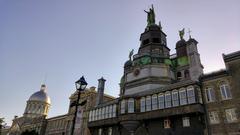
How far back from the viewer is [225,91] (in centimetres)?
2858

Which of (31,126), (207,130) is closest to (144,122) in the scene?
(207,130)

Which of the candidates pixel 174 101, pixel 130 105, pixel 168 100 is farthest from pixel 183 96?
pixel 130 105

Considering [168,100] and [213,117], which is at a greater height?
[168,100]

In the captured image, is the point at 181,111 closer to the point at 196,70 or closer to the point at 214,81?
the point at 214,81

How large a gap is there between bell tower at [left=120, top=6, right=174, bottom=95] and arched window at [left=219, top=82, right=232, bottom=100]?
46.9 feet

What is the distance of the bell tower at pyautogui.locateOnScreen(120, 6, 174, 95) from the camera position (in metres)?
42.8

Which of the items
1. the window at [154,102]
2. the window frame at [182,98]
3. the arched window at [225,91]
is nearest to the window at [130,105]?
the window at [154,102]

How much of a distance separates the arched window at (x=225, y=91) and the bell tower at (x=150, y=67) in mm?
14281

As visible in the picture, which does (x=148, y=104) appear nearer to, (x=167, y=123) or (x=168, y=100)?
(x=168, y=100)

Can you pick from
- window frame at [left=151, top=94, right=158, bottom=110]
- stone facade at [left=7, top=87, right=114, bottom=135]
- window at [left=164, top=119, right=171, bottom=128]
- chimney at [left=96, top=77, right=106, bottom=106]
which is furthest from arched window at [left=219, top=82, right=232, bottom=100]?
stone facade at [left=7, top=87, right=114, bottom=135]

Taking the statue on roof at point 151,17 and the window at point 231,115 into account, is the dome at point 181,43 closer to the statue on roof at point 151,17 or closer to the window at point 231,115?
the statue on roof at point 151,17

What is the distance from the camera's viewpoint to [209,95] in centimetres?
3000

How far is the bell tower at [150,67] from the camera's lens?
4278 centimetres

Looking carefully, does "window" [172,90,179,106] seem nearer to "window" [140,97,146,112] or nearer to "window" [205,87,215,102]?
"window" [205,87,215,102]
